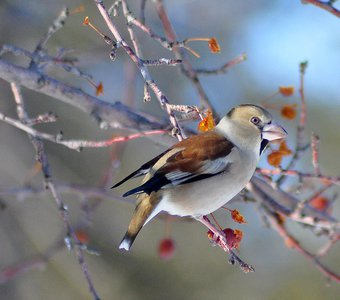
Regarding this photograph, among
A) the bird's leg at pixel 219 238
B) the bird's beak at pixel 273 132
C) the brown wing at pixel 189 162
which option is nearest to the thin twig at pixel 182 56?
the bird's beak at pixel 273 132

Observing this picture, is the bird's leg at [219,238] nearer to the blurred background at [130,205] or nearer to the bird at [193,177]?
the bird at [193,177]

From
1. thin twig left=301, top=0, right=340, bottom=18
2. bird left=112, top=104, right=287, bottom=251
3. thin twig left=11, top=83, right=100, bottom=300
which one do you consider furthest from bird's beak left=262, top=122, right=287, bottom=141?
thin twig left=11, top=83, right=100, bottom=300

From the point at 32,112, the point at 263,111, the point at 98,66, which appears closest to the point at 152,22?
the point at 98,66

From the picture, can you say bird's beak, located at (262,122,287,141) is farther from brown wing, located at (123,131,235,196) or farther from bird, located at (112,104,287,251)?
brown wing, located at (123,131,235,196)

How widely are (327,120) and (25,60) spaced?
3.86m

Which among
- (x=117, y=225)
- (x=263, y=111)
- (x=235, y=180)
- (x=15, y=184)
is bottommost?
(x=117, y=225)

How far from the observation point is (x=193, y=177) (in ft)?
9.11

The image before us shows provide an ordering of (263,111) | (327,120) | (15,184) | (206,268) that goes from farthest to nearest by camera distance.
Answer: (327,120) < (206,268) < (15,184) < (263,111)

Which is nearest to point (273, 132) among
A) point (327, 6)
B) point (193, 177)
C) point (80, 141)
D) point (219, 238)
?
point (193, 177)

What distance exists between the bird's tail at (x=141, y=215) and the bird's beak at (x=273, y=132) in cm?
58

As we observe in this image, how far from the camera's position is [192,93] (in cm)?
772

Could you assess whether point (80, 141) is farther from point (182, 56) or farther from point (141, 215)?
point (182, 56)

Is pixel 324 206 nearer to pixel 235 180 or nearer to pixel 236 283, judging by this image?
pixel 235 180

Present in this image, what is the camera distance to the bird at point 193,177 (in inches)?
106
